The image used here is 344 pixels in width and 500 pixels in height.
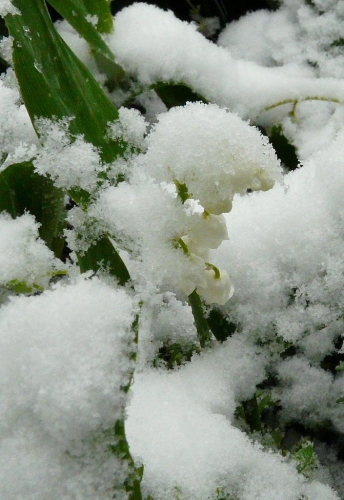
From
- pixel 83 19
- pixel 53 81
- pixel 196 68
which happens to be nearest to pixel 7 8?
pixel 53 81

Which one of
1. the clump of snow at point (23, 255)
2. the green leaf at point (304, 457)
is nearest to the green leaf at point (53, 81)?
the clump of snow at point (23, 255)

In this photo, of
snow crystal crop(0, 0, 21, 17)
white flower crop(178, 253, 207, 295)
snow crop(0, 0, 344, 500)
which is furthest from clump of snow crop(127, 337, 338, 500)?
snow crystal crop(0, 0, 21, 17)

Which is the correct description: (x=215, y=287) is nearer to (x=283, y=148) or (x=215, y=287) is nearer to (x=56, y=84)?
(x=56, y=84)

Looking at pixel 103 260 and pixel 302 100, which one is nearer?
pixel 103 260

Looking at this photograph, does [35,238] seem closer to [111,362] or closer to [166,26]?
[111,362]

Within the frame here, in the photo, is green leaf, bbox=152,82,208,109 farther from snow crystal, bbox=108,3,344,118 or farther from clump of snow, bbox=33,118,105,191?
clump of snow, bbox=33,118,105,191
